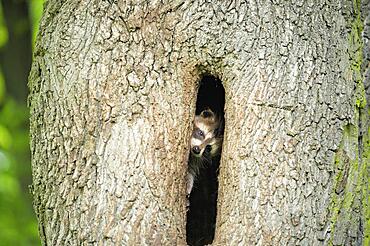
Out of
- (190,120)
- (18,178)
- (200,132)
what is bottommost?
(18,178)

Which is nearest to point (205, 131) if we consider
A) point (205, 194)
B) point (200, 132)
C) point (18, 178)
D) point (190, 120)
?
point (200, 132)

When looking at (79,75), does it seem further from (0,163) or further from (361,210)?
(0,163)

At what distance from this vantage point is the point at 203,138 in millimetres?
5496

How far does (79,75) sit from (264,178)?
1.22 metres

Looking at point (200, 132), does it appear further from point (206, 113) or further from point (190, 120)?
point (190, 120)

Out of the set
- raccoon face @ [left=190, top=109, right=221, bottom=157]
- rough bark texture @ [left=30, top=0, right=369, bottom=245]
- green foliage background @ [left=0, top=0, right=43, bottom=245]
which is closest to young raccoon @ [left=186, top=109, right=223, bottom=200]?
raccoon face @ [left=190, top=109, right=221, bottom=157]

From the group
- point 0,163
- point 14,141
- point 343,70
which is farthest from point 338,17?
point 0,163

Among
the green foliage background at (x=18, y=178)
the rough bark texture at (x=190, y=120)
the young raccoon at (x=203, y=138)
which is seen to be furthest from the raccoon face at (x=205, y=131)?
the green foliage background at (x=18, y=178)

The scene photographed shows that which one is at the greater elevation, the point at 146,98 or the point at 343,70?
the point at 343,70

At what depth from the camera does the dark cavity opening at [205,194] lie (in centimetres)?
518

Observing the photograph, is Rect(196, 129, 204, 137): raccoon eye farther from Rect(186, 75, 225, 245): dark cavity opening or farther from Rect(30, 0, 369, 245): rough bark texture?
Rect(30, 0, 369, 245): rough bark texture

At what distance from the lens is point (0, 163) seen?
961cm

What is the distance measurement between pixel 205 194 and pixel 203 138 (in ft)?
1.59

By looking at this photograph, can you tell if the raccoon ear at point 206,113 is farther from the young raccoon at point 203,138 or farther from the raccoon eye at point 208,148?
the raccoon eye at point 208,148
